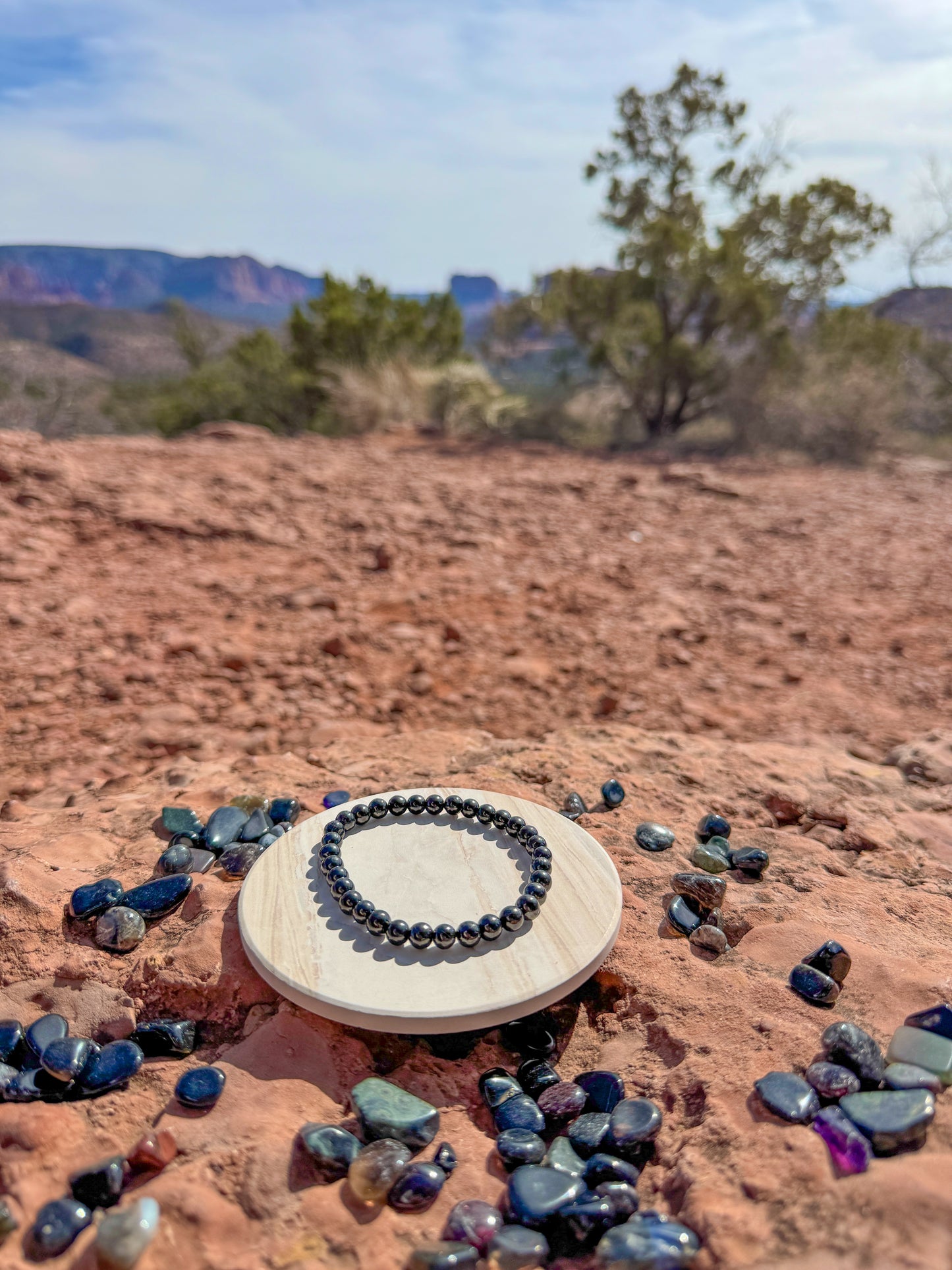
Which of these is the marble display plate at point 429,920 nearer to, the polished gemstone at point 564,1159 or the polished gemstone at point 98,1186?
the polished gemstone at point 564,1159

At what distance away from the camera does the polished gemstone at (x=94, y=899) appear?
1799 millimetres

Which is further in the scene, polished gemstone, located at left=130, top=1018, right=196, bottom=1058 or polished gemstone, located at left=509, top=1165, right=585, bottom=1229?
polished gemstone, located at left=130, top=1018, right=196, bottom=1058

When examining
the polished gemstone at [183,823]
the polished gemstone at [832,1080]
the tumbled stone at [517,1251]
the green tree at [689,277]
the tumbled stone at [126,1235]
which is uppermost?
the green tree at [689,277]

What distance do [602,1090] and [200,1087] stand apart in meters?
0.80

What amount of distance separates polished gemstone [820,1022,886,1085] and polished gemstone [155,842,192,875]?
5.32ft

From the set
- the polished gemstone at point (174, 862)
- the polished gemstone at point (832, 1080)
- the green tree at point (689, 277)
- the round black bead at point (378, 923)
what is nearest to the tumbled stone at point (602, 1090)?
the polished gemstone at point (832, 1080)

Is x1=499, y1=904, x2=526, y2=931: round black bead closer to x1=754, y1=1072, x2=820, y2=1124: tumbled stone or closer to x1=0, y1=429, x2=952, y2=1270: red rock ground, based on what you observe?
x1=0, y1=429, x2=952, y2=1270: red rock ground

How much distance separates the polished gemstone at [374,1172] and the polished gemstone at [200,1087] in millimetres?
315

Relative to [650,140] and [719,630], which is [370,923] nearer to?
[719,630]

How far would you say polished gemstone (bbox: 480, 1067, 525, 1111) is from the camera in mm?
1477

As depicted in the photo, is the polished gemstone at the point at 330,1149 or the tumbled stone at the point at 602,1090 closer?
the polished gemstone at the point at 330,1149

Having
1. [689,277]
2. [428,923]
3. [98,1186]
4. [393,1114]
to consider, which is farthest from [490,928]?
[689,277]

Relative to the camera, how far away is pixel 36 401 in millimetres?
19453

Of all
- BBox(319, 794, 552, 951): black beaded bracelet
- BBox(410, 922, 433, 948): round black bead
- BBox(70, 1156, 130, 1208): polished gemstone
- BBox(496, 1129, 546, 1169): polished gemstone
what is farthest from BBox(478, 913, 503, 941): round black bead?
BBox(70, 1156, 130, 1208): polished gemstone
